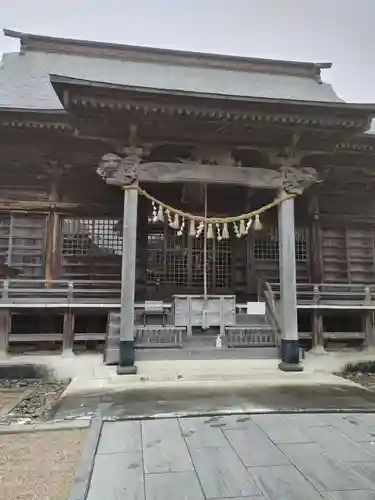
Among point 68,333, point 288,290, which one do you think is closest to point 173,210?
point 288,290

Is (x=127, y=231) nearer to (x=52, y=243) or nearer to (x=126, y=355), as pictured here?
(x=126, y=355)

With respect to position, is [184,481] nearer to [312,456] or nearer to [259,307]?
[312,456]

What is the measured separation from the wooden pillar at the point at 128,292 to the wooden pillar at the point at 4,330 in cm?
297

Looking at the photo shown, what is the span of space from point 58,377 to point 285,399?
496 centimetres

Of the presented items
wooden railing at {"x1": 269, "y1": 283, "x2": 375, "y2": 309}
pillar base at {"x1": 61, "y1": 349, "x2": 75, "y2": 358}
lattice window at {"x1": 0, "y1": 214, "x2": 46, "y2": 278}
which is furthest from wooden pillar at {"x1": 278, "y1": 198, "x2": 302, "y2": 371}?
lattice window at {"x1": 0, "y1": 214, "x2": 46, "y2": 278}

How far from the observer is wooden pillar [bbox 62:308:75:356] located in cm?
843

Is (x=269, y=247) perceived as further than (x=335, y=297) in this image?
Yes

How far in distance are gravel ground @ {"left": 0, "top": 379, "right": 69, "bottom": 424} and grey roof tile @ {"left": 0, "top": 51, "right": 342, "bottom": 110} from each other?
7.57 meters

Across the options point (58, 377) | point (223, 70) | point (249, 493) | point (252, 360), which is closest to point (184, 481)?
point (249, 493)

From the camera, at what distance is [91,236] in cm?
991

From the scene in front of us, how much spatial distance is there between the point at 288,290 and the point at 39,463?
18.7 feet

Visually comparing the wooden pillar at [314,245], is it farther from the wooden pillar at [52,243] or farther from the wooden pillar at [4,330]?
the wooden pillar at [4,330]

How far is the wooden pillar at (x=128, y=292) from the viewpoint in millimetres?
7117

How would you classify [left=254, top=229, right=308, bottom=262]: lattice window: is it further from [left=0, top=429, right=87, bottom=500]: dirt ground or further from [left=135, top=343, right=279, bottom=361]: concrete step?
[left=0, top=429, right=87, bottom=500]: dirt ground
